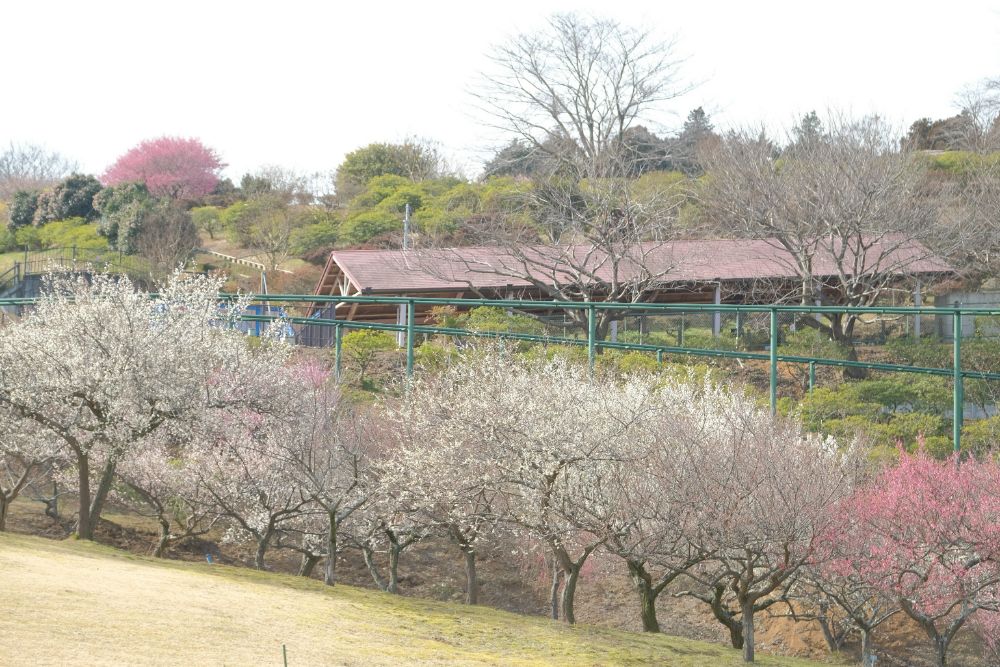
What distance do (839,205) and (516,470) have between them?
60.0 ft

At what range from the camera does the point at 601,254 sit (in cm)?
3328

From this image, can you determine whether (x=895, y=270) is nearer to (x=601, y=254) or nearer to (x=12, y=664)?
(x=601, y=254)

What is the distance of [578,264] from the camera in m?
31.8

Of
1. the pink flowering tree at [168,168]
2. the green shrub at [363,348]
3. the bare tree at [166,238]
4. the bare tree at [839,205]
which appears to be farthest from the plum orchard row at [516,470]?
the pink flowering tree at [168,168]

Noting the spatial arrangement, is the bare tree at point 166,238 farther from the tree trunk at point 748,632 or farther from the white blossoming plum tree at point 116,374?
the tree trunk at point 748,632

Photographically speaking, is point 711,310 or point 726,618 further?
point 711,310

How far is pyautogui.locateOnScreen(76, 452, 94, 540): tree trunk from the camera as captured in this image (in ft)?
50.6

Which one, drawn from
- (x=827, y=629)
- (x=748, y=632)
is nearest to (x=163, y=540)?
(x=748, y=632)

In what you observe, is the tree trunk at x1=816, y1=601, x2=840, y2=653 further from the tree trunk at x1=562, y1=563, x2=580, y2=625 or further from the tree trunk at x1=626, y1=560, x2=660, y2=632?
the tree trunk at x1=562, y1=563, x2=580, y2=625

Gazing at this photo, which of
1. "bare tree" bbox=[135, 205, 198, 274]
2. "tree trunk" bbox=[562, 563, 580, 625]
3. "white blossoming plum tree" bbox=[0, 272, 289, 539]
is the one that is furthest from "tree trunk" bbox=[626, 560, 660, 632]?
"bare tree" bbox=[135, 205, 198, 274]

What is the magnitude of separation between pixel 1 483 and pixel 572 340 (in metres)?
10.8

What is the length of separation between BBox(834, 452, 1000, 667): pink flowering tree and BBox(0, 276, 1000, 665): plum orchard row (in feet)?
0.08

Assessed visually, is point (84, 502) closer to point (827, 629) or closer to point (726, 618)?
point (726, 618)

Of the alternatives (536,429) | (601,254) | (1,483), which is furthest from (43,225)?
(536,429)
